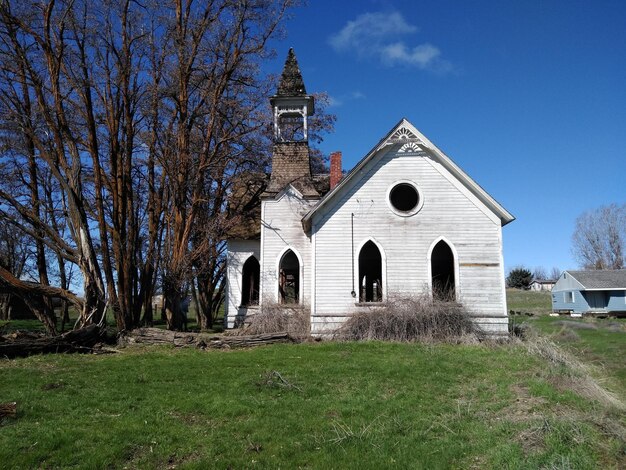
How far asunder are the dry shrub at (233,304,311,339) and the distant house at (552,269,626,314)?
131ft

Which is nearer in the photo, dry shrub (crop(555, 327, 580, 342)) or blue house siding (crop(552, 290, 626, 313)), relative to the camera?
dry shrub (crop(555, 327, 580, 342))

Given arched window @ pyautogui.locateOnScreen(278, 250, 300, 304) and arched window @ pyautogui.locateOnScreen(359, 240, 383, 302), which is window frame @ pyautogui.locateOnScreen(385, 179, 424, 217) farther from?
arched window @ pyautogui.locateOnScreen(278, 250, 300, 304)

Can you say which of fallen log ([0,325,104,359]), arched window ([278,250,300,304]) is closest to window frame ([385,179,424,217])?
arched window ([278,250,300,304])

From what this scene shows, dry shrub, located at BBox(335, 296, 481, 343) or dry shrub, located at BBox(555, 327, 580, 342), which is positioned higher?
dry shrub, located at BBox(335, 296, 481, 343)

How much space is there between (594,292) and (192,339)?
48.3m

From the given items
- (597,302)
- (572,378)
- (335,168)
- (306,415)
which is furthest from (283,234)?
(597,302)

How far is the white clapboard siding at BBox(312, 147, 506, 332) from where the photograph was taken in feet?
57.7

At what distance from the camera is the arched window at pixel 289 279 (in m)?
21.4

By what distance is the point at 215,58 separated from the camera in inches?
907

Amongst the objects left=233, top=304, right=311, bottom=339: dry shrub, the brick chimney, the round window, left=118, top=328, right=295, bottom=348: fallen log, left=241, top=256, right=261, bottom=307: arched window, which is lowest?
left=118, top=328, right=295, bottom=348: fallen log

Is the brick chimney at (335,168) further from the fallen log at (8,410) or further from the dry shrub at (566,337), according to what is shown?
the fallen log at (8,410)

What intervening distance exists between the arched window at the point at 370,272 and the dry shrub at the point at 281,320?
2408 millimetres

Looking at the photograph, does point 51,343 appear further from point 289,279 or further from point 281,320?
point 289,279

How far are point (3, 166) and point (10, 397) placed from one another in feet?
53.2
